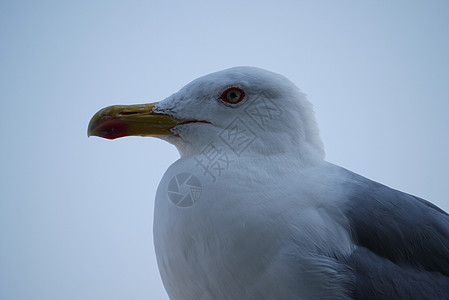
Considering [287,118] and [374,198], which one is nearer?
[374,198]

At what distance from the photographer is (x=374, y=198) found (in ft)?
3.93

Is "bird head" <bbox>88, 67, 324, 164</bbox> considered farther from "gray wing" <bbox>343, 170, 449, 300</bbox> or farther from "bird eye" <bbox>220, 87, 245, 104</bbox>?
"gray wing" <bbox>343, 170, 449, 300</bbox>

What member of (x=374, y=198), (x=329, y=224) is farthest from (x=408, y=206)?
(x=329, y=224)

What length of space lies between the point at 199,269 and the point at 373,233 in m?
0.50

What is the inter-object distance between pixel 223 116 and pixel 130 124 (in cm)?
32

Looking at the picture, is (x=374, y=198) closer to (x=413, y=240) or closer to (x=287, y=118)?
(x=413, y=240)

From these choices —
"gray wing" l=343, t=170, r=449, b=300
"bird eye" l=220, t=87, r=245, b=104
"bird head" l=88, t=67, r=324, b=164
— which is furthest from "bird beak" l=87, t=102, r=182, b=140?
"gray wing" l=343, t=170, r=449, b=300

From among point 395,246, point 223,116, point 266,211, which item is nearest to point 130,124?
point 223,116

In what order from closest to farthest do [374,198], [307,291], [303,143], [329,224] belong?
[307,291]
[329,224]
[374,198]
[303,143]
